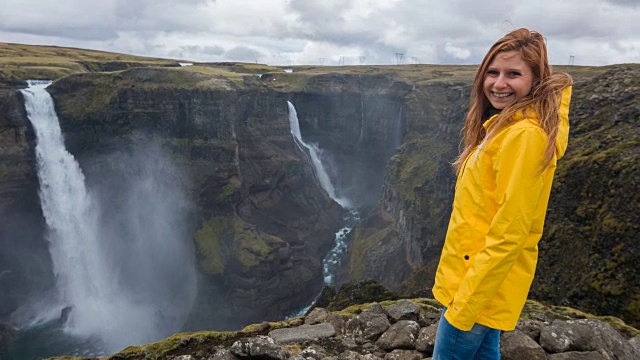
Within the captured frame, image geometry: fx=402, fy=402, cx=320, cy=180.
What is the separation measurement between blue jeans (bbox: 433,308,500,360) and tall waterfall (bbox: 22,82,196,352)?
55104 millimetres

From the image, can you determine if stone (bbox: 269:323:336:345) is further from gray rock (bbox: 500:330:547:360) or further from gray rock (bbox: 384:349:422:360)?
gray rock (bbox: 500:330:547:360)

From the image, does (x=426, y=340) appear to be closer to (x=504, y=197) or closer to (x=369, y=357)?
(x=369, y=357)

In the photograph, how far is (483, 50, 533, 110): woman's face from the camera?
13.3 feet

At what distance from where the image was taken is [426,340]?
7488 mm

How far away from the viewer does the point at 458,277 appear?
13.8 ft

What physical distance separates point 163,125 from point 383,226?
40404 millimetres

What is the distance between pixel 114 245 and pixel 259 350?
212 ft

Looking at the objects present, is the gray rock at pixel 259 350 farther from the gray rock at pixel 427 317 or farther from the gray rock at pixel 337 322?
the gray rock at pixel 427 317

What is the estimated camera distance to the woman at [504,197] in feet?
12.1

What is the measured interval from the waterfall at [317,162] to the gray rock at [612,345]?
80885 mm

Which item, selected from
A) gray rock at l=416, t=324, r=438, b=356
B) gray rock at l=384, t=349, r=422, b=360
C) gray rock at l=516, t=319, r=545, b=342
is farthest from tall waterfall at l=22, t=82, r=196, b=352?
gray rock at l=516, t=319, r=545, b=342

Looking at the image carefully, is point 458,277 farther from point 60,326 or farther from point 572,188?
point 60,326

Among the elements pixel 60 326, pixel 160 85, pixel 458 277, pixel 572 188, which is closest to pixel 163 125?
pixel 160 85

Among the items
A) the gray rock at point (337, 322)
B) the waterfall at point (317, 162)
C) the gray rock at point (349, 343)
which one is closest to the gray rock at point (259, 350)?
the gray rock at point (349, 343)
